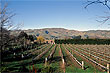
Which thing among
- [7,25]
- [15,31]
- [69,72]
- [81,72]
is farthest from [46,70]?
[7,25]

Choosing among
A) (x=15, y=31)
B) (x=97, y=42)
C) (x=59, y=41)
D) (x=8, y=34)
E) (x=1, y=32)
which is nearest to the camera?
(x=1, y=32)

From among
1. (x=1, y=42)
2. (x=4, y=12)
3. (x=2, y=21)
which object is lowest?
→ (x=1, y=42)

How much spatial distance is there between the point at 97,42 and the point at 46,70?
200 ft

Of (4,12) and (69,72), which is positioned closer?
(4,12)

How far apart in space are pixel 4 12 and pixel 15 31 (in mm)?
1585

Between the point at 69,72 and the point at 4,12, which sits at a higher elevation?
→ the point at 4,12

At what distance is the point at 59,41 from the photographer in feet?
244

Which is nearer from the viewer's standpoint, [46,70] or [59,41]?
[46,70]

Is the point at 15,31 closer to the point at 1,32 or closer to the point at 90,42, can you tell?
the point at 1,32

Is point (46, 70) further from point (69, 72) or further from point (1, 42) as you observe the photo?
point (1, 42)

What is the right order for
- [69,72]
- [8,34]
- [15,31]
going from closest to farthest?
1. [8,34]
2. [15,31]
3. [69,72]

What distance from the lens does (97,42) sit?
67.1 meters

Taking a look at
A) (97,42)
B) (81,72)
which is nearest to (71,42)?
(97,42)

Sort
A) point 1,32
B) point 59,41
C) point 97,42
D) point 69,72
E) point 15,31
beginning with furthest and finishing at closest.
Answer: point 59,41
point 97,42
point 69,72
point 15,31
point 1,32
